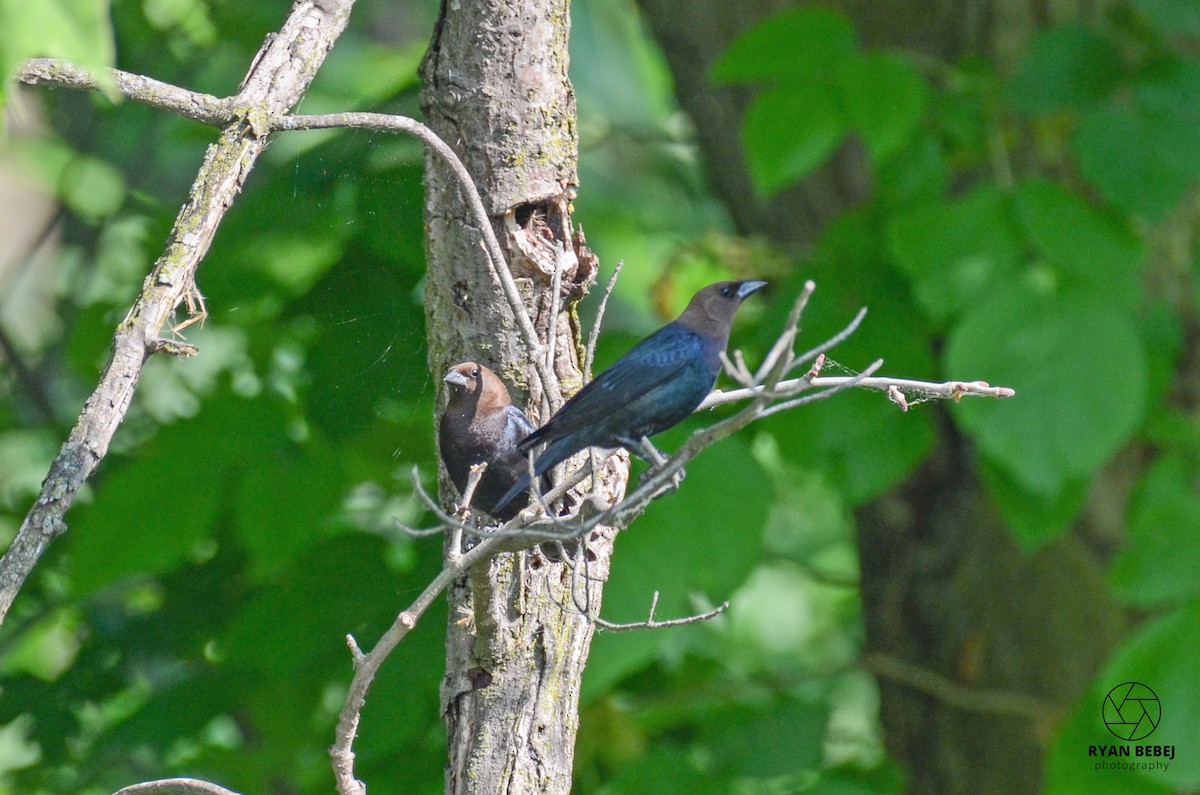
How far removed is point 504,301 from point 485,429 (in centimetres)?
31

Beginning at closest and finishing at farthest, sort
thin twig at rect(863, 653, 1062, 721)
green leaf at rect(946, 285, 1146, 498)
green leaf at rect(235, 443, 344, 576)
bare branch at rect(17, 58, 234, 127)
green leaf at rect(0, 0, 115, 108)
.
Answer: green leaf at rect(0, 0, 115, 108)
bare branch at rect(17, 58, 234, 127)
green leaf at rect(235, 443, 344, 576)
green leaf at rect(946, 285, 1146, 498)
thin twig at rect(863, 653, 1062, 721)

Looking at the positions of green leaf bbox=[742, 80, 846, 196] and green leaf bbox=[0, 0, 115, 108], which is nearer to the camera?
green leaf bbox=[0, 0, 115, 108]

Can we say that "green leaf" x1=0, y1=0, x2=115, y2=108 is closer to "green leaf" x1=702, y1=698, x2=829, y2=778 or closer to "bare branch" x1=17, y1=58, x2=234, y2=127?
"bare branch" x1=17, y1=58, x2=234, y2=127

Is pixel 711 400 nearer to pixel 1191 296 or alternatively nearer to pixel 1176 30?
pixel 1176 30

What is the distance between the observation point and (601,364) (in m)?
3.62

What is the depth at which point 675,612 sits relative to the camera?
3207mm

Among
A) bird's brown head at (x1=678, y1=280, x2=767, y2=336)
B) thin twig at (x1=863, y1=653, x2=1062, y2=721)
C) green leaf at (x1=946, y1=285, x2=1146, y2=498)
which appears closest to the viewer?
bird's brown head at (x1=678, y1=280, x2=767, y2=336)

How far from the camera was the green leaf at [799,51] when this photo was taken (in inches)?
152

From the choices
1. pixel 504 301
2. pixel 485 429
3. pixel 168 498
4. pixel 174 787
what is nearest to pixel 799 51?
pixel 504 301

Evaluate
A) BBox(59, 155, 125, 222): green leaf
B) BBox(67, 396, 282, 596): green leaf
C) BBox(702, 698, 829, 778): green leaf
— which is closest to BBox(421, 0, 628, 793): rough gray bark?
BBox(67, 396, 282, 596): green leaf

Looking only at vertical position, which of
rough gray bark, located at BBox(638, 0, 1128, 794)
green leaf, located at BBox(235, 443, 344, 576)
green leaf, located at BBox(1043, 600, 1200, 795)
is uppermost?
rough gray bark, located at BBox(638, 0, 1128, 794)

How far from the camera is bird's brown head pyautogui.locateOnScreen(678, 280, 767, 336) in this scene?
2418mm

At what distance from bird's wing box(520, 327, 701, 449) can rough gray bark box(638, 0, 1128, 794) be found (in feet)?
10.9

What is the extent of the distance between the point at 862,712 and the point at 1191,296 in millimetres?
4318
